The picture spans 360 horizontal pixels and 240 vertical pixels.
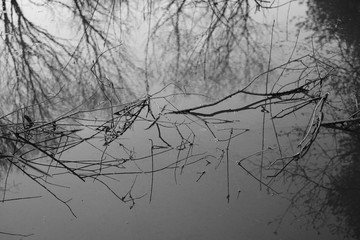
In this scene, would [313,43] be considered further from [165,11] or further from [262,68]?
[165,11]

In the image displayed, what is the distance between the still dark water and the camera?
1646 millimetres

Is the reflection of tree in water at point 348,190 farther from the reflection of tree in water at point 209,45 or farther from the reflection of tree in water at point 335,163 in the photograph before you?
the reflection of tree in water at point 209,45

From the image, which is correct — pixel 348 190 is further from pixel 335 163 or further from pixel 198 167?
pixel 198 167

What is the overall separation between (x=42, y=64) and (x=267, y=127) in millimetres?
1991

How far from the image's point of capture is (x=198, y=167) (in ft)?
6.28

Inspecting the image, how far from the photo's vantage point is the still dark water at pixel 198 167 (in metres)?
1.65

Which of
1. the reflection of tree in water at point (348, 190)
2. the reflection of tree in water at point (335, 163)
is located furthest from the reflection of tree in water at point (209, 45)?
the reflection of tree in water at point (348, 190)

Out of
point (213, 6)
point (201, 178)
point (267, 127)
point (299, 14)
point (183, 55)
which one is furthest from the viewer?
point (213, 6)

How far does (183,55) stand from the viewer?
9.74 feet

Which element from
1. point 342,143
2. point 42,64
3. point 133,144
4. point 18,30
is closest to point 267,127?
point 342,143

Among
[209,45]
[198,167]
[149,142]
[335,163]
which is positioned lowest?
[335,163]

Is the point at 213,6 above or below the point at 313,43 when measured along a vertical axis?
above

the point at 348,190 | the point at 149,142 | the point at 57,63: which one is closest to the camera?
the point at 348,190

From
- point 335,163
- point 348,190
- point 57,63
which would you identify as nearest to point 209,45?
point 57,63
